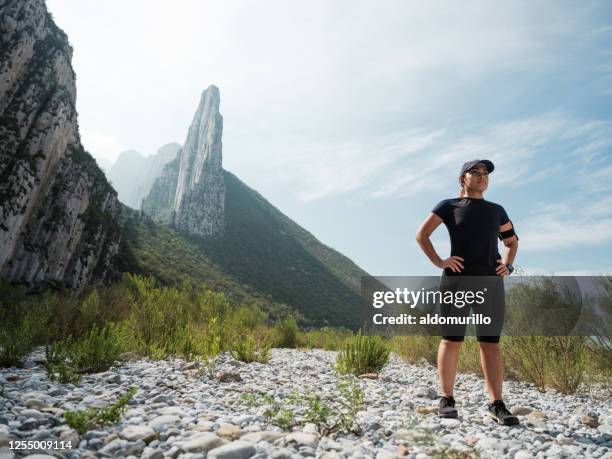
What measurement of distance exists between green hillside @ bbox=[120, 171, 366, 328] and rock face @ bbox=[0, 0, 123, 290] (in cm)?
550

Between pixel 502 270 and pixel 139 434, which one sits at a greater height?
pixel 502 270

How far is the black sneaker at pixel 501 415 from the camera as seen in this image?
3.37 metres

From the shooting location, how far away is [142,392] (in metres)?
3.80

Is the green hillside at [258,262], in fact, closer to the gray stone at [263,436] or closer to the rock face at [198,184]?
the rock face at [198,184]

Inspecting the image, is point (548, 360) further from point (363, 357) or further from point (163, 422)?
point (163, 422)

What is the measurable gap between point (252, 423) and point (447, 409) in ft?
5.93

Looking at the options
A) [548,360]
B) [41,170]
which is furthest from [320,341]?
[41,170]

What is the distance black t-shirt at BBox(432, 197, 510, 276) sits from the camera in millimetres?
3709

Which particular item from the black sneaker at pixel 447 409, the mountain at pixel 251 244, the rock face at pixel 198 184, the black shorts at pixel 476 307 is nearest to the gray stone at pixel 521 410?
the black sneaker at pixel 447 409

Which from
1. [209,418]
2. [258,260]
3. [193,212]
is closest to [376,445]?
[209,418]

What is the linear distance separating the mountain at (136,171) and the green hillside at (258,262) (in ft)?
285

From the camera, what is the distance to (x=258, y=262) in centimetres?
5044

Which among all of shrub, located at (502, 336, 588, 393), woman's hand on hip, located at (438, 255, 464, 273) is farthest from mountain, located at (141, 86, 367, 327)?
woman's hand on hip, located at (438, 255, 464, 273)

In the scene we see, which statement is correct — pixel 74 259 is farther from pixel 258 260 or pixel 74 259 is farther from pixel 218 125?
pixel 218 125
